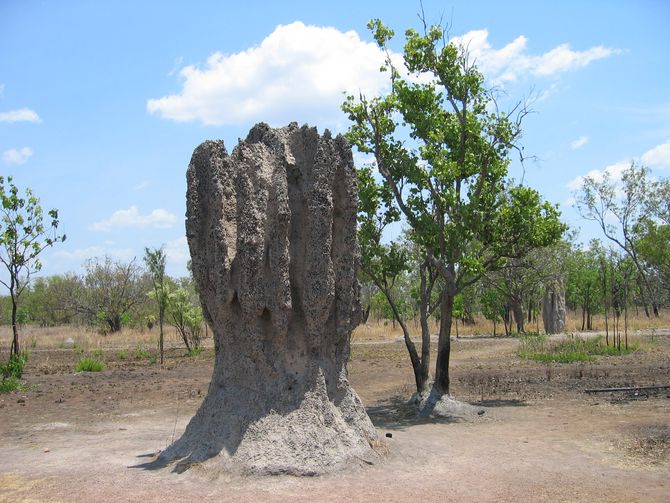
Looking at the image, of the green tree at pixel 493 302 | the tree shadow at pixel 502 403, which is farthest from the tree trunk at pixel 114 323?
the tree shadow at pixel 502 403

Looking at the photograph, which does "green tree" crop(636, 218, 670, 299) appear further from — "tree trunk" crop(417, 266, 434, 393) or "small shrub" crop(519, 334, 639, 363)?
"tree trunk" crop(417, 266, 434, 393)

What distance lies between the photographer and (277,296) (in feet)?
26.7

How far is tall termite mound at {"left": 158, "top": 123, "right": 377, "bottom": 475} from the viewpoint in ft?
26.0

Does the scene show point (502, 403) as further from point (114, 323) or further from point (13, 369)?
point (114, 323)

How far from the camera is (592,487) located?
7297 millimetres

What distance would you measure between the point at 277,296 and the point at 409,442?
10.3 feet

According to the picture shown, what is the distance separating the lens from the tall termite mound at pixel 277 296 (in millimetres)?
7935

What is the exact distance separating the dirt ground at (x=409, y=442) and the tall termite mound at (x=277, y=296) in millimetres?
542

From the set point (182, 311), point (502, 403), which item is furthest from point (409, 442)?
point (182, 311)

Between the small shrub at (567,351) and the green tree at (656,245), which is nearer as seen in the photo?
the small shrub at (567,351)

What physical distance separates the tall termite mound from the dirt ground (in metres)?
0.54

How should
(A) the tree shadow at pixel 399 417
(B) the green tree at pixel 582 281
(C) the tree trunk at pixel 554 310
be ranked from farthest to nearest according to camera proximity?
(B) the green tree at pixel 582 281 < (C) the tree trunk at pixel 554 310 < (A) the tree shadow at pixel 399 417

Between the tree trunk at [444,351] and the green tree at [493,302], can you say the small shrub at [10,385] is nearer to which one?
the tree trunk at [444,351]

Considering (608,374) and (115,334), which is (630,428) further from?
(115,334)
